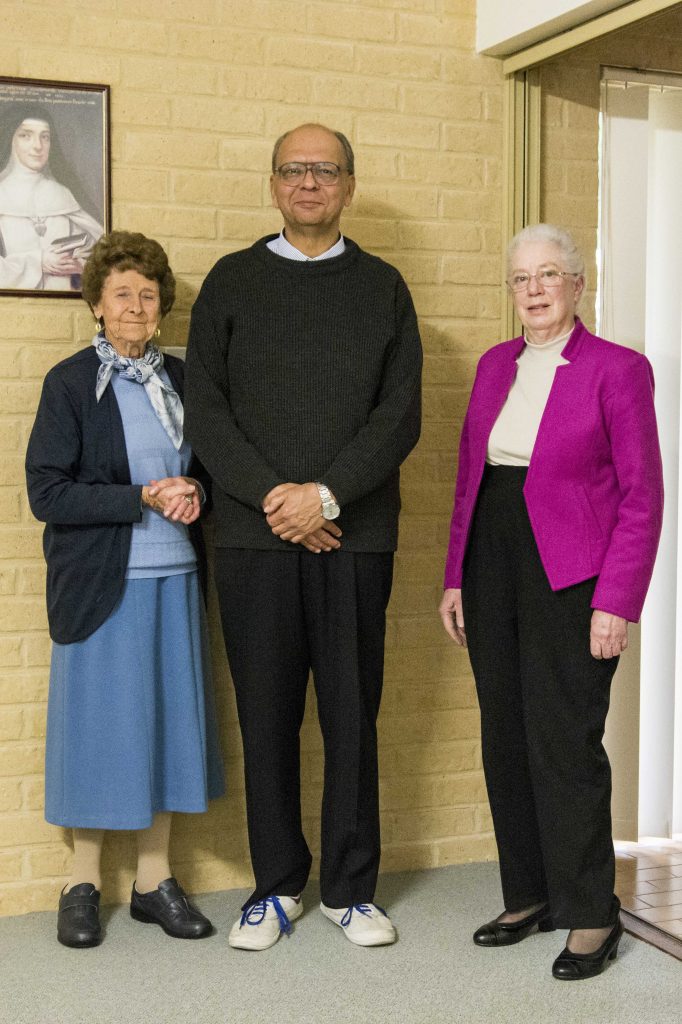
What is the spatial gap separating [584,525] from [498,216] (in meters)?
1.23

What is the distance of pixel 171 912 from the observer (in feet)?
9.81

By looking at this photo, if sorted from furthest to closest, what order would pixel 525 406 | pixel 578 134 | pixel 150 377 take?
pixel 578 134 < pixel 150 377 < pixel 525 406

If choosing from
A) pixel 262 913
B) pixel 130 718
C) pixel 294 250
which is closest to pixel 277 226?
pixel 294 250

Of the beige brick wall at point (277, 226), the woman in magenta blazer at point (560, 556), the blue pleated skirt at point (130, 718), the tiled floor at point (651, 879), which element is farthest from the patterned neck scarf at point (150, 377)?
the tiled floor at point (651, 879)

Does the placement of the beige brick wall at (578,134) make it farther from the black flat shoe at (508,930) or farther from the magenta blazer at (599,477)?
the black flat shoe at (508,930)

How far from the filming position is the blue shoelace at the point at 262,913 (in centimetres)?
292

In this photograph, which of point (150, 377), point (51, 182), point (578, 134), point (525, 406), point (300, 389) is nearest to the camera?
point (525, 406)

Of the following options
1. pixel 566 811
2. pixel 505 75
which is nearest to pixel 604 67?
pixel 505 75

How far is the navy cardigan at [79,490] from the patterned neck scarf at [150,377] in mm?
37

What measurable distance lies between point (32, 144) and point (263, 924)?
1.97 meters

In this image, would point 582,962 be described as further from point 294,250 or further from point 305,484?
point 294,250

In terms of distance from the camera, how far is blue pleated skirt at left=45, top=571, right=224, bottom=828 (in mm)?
2900

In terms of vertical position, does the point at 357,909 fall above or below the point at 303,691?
below

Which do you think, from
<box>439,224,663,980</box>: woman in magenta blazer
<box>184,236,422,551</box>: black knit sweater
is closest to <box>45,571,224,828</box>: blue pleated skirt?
<box>184,236,422,551</box>: black knit sweater
